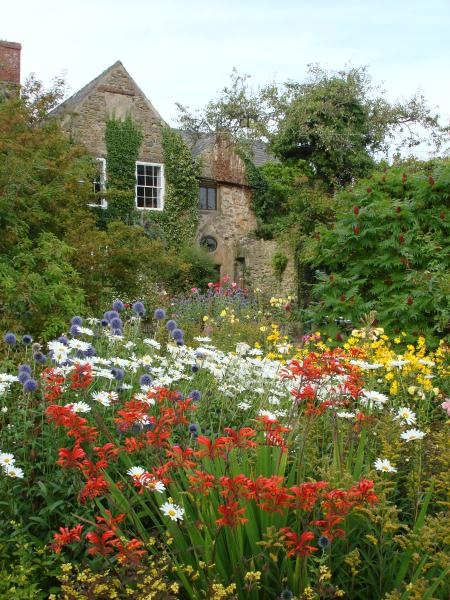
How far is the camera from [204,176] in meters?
21.2

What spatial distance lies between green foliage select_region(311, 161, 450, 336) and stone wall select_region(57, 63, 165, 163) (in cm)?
1285

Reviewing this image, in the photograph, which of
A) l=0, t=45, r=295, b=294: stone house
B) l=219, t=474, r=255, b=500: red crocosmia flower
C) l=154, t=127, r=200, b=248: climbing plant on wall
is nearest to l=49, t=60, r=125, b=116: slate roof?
l=0, t=45, r=295, b=294: stone house

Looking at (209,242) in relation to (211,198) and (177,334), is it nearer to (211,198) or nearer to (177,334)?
(211,198)

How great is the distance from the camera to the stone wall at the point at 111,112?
18.9m

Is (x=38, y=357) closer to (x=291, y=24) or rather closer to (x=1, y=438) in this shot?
(x=1, y=438)

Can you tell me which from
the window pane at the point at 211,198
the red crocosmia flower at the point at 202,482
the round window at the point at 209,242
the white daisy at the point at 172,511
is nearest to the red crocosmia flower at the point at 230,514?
the red crocosmia flower at the point at 202,482

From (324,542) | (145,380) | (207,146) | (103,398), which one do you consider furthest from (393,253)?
(207,146)

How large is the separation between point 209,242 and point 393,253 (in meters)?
14.1

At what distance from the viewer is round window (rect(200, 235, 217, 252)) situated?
827 inches

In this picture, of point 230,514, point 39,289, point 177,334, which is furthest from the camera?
point 39,289

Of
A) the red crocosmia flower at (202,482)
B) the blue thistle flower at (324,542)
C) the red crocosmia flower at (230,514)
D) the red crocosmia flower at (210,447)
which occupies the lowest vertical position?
the blue thistle flower at (324,542)

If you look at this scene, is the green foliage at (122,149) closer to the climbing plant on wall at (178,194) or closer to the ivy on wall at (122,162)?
the ivy on wall at (122,162)

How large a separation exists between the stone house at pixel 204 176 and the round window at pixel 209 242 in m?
0.03

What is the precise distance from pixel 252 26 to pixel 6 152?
3.90 metres
